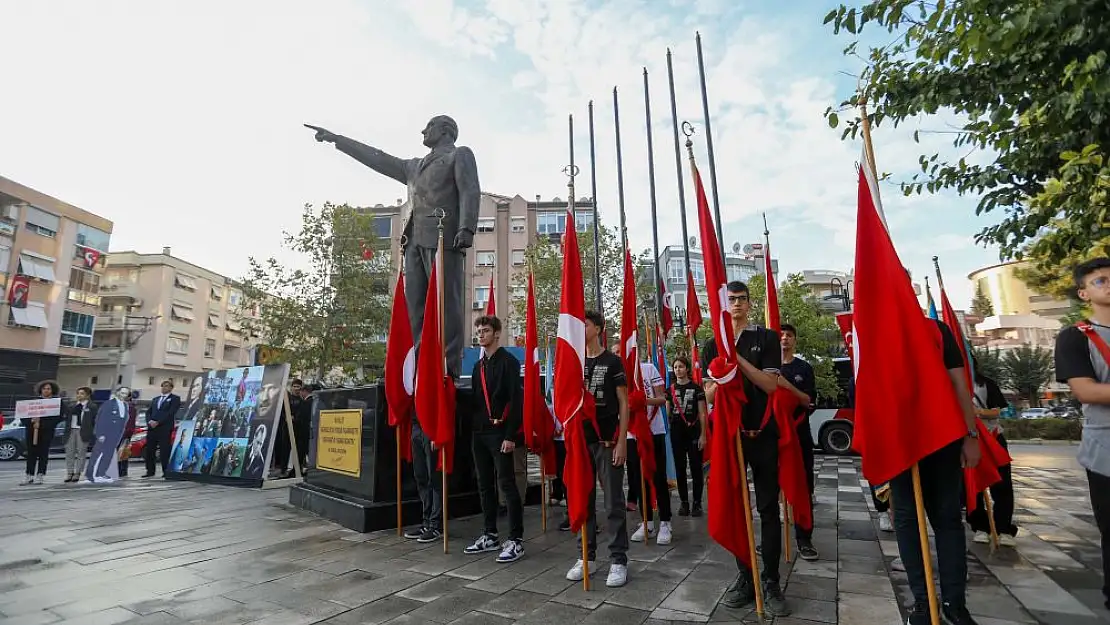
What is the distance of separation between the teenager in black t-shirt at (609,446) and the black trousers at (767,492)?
0.83 metres

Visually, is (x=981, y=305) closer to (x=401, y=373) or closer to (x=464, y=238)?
(x=464, y=238)

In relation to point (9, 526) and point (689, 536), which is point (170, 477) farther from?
point (689, 536)

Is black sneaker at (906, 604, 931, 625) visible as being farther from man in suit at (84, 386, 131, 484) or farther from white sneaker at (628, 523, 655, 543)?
man in suit at (84, 386, 131, 484)

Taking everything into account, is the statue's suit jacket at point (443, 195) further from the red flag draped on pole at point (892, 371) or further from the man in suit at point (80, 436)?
the man in suit at point (80, 436)

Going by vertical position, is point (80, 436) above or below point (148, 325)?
below

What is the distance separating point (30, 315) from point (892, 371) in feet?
133

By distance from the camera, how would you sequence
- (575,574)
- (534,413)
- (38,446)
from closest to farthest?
(575,574)
(534,413)
(38,446)

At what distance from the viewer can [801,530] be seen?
14.5 feet

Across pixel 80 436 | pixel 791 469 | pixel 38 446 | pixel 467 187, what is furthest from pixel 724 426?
pixel 38 446

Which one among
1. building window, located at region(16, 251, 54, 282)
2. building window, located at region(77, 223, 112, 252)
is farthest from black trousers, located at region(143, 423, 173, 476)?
building window, located at region(77, 223, 112, 252)

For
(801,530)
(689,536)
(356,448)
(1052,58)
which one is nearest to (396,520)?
(356,448)

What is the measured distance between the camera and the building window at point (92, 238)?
3444cm

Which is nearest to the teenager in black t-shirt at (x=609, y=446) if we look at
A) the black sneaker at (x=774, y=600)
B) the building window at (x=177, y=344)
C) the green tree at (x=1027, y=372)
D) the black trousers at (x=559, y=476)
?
the black sneaker at (x=774, y=600)

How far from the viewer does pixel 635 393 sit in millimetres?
5535
